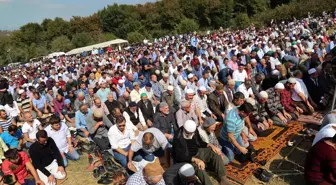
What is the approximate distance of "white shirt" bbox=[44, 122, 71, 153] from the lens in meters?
6.39

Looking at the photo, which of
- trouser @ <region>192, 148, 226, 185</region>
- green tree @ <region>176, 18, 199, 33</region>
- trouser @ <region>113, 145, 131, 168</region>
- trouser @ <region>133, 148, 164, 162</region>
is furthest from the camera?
green tree @ <region>176, 18, 199, 33</region>

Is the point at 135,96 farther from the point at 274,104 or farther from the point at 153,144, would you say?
the point at 274,104

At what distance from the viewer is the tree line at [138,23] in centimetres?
5188

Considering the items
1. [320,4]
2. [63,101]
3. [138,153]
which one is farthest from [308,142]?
[320,4]

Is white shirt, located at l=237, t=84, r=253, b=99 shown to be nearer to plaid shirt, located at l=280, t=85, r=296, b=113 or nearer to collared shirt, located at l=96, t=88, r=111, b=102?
plaid shirt, located at l=280, t=85, r=296, b=113

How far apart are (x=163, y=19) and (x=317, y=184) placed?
2360 inches

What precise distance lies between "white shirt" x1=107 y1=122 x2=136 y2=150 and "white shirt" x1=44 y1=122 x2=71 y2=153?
1.37 m

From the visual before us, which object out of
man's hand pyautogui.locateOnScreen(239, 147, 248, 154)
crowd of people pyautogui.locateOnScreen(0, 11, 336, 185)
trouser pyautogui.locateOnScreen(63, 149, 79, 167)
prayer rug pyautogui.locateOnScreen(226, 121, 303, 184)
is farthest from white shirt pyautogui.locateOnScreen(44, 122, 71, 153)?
man's hand pyautogui.locateOnScreen(239, 147, 248, 154)

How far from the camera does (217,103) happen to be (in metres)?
7.50

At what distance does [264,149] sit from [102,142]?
377cm

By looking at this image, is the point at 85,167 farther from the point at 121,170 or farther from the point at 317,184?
the point at 317,184

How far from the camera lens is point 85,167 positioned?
6594 millimetres

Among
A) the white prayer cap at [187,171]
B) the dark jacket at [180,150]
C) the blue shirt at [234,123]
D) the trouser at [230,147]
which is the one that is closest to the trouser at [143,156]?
the dark jacket at [180,150]

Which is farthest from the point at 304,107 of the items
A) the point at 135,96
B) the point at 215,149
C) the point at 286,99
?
the point at 135,96
